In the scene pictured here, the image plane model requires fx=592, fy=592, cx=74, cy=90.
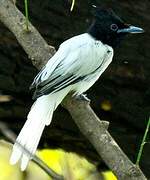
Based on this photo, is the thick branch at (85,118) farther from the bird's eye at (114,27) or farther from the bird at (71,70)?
the bird's eye at (114,27)

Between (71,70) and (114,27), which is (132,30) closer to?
(114,27)

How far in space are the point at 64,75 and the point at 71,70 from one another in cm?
5

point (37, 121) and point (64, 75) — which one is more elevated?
point (64, 75)

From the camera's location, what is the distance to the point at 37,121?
7.87ft

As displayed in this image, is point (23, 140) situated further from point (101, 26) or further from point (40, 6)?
point (40, 6)

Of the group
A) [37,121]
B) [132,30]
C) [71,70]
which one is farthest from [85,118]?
[132,30]

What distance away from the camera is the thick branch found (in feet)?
6.73

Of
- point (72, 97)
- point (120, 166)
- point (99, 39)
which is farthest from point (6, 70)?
point (120, 166)

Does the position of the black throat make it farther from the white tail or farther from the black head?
the white tail

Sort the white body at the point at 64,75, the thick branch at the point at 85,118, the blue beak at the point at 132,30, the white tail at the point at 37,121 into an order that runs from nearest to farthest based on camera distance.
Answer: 1. the thick branch at the point at 85,118
2. the white tail at the point at 37,121
3. the white body at the point at 64,75
4. the blue beak at the point at 132,30

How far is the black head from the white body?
0.22ft

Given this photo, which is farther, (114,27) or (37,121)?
(114,27)

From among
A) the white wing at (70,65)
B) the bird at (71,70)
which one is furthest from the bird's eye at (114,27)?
the white wing at (70,65)

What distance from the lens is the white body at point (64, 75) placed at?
237cm
